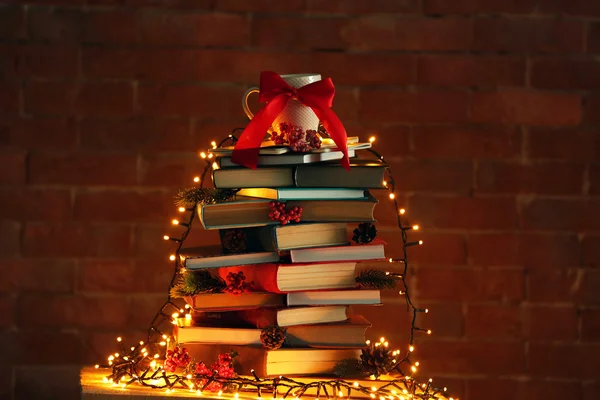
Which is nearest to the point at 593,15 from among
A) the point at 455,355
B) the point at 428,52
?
the point at 428,52

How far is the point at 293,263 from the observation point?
1340mm

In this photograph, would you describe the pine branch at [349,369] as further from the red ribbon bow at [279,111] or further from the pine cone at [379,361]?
the red ribbon bow at [279,111]

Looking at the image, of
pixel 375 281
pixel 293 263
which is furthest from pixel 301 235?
pixel 375 281

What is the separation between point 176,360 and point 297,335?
0.66 feet

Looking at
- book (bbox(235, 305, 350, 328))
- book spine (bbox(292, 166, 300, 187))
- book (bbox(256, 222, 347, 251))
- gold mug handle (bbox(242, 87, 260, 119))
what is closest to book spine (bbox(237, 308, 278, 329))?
book (bbox(235, 305, 350, 328))

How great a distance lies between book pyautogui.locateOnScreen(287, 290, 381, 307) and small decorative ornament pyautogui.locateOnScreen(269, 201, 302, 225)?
0.12m

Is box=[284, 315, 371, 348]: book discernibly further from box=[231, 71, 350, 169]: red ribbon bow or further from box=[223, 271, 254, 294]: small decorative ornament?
box=[231, 71, 350, 169]: red ribbon bow

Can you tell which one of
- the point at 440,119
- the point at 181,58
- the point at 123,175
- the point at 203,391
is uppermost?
the point at 181,58

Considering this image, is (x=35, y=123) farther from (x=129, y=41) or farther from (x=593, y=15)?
(x=593, y=15)

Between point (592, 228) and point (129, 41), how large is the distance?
1.15 meters

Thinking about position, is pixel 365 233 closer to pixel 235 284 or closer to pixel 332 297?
pixel 332 297

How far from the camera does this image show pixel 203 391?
1316 millimetres

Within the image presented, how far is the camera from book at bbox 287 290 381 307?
1357 mm

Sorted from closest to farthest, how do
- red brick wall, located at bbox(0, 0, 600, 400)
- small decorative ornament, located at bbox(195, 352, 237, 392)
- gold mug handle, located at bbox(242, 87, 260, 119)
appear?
small decorative ornament, located at bbox(195, 352, 237, 392), gold mug handle, located at bbox(242, 87, 260, 119), red brick wall, located at bbox(0, 0, 600, 400)
